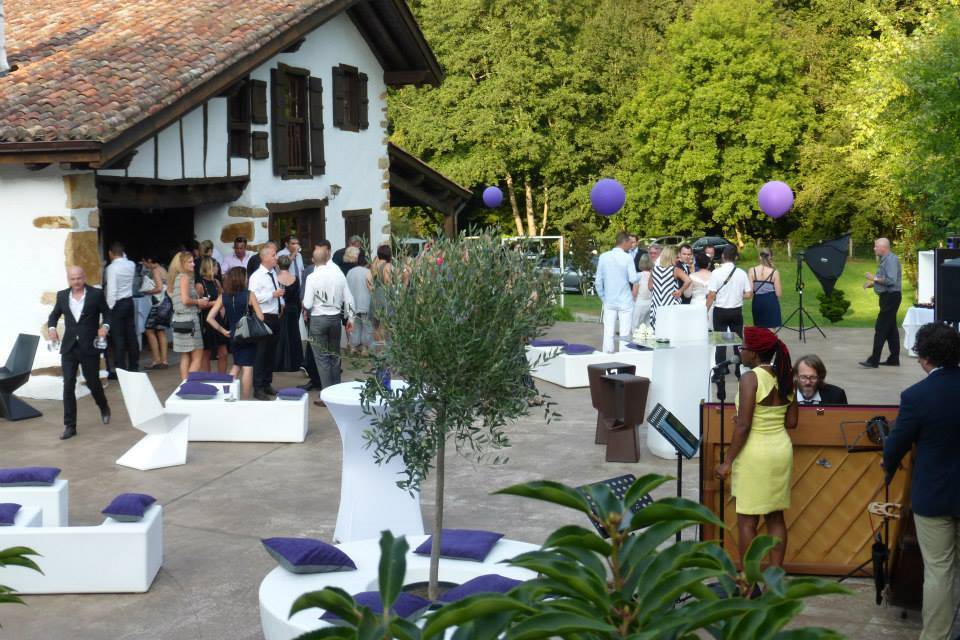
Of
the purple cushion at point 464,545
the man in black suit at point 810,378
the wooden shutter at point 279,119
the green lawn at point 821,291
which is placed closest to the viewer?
the purple cushion at point 464,545

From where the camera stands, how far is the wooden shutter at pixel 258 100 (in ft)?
54.2

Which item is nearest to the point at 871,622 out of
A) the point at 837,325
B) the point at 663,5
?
the point at 837,325

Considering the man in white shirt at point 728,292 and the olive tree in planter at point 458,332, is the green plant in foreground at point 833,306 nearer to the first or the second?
the man in white shirt at point 728,292

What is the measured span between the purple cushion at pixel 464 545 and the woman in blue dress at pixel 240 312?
19.4ft

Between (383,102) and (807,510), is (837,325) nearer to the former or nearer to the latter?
(383,102)

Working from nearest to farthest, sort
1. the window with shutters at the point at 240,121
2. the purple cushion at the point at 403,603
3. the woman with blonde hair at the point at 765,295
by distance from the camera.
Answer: the purple cushion at the point at 403,603 < the woman with blonde hair at the point at 765,295 < the window with shutters at the point at 240,121

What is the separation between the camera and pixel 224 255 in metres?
16.6

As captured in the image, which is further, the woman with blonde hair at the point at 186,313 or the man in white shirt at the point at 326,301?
the woman with blonde hair at the point at 186,313

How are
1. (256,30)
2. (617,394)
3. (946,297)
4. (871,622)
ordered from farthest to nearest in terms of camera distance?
(256,30) → (617,394) → (946,297) → (871,622)

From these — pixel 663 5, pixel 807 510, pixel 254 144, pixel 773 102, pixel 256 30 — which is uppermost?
pixel 663 5

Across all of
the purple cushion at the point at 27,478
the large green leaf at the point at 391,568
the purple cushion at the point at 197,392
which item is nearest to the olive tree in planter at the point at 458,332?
the large green leaf at the point at 391,568

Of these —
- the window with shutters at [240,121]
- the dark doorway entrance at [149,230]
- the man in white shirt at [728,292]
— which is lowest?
the man in white shirt at [728,292]

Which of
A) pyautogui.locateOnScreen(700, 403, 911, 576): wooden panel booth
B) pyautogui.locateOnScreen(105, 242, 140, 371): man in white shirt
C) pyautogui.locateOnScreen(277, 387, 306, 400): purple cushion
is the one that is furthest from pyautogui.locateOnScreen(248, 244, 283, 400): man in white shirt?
pyautogui.locateOnScreen(700, 403, 911, 576): wooden panel booth

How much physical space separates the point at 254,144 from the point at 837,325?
10711 millimetres
